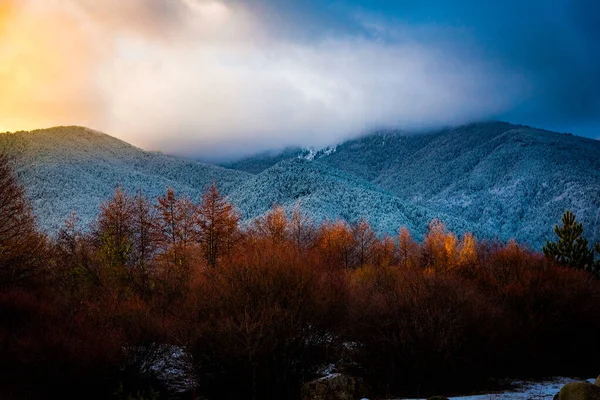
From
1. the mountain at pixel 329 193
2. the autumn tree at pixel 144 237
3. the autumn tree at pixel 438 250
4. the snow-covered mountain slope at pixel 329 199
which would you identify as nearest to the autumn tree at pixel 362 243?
the autumn tree at pixel 438 250

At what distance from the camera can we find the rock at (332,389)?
882 inches

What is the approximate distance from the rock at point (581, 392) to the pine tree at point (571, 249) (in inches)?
1173

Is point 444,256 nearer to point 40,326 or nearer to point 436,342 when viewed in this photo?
point 436,342

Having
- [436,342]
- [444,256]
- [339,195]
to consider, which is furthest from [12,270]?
[339,195]

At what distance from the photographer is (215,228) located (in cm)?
4803

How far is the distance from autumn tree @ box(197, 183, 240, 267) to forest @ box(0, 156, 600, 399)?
7669mm

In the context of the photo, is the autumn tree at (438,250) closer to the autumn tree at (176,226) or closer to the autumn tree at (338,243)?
the autumn tree at (338,243)

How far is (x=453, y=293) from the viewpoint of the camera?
29.8 metres

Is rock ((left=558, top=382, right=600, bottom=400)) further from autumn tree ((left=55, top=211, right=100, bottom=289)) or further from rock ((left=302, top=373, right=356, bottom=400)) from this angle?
autumn tree ((left=55, top=211, right=100, bottom=289))

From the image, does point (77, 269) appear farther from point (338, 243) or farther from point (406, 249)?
point (406, 249)

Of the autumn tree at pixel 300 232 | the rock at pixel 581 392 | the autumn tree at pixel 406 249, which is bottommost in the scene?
the rock at pixel 581 392

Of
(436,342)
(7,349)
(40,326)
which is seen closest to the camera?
(7,349)

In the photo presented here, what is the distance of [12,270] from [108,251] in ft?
30.9

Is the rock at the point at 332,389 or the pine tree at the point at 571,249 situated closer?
the rock at the point at 332,389
